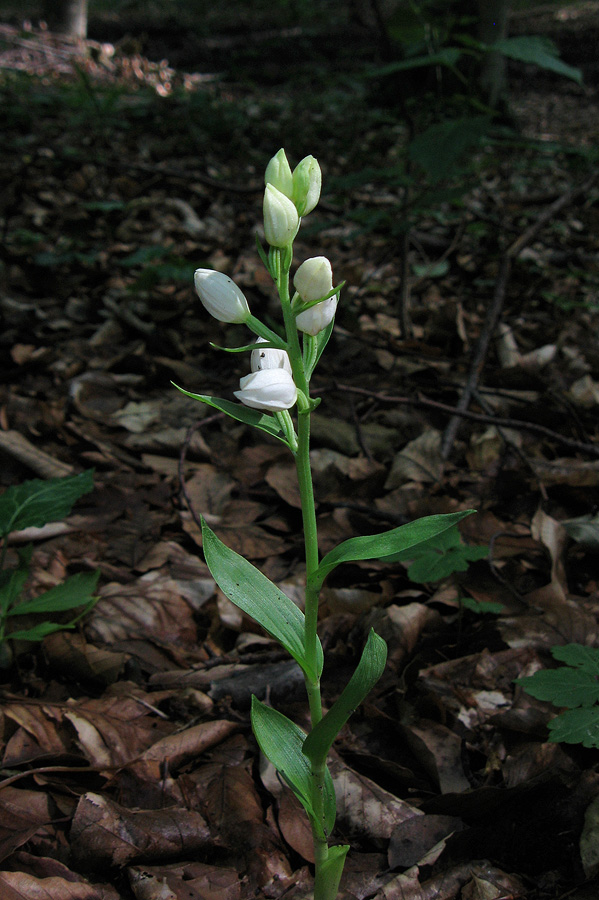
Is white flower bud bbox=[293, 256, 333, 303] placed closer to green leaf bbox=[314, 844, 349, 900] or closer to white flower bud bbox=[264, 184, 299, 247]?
white flower bud bbox=[264, 184, 299, 247]

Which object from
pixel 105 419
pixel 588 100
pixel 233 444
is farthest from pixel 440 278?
pixel 588 100

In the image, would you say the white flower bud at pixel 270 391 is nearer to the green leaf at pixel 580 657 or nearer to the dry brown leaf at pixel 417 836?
the green leaf at pixel 580 657

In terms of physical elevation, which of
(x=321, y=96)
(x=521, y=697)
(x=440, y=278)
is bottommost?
(x=521, y=697)

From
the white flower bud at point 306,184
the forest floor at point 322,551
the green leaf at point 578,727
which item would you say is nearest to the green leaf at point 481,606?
the forest floor at point 322,551

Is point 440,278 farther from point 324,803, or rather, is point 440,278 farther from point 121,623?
point 324,803

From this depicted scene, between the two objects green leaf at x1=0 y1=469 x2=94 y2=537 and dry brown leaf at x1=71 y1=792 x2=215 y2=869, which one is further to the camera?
green leaf at x1=0 y1=469 x2=94 y2=537

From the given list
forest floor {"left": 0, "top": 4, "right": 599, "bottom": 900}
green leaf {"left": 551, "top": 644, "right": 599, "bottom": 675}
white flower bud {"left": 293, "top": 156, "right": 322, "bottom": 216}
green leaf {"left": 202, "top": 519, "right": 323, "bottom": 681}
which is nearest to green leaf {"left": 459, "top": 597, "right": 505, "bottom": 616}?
forest floor {"left": 0, "top": 4, "right": 599, "bottom": 900}
